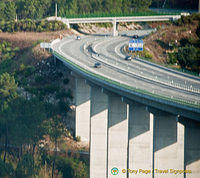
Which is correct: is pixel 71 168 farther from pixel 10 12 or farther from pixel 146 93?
pixel 10 12

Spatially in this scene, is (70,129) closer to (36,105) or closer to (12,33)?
(36,105)

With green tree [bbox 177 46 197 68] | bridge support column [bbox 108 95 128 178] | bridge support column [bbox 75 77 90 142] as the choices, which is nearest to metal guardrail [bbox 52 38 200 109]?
bridge support column [bbox 108 95 128 178]

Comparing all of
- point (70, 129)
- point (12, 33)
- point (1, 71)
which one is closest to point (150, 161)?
point (70, 129)

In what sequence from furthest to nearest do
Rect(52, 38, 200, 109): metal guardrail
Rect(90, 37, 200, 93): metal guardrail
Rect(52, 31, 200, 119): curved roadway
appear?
1. Rect(90, 37, 200, 93): metal guardrail
2. Rect(52, 31, 200, 119): curved roadway
3. Rect(52, 38, 200, 109): metal guardrail

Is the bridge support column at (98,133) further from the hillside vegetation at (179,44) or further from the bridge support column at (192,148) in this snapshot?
the hillside vegetation at (179,44)

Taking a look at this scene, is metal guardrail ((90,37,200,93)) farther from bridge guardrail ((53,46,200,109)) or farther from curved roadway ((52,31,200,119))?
bridge guardrail ((53,46,200,109))

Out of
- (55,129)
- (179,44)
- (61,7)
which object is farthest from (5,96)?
(61,7)
